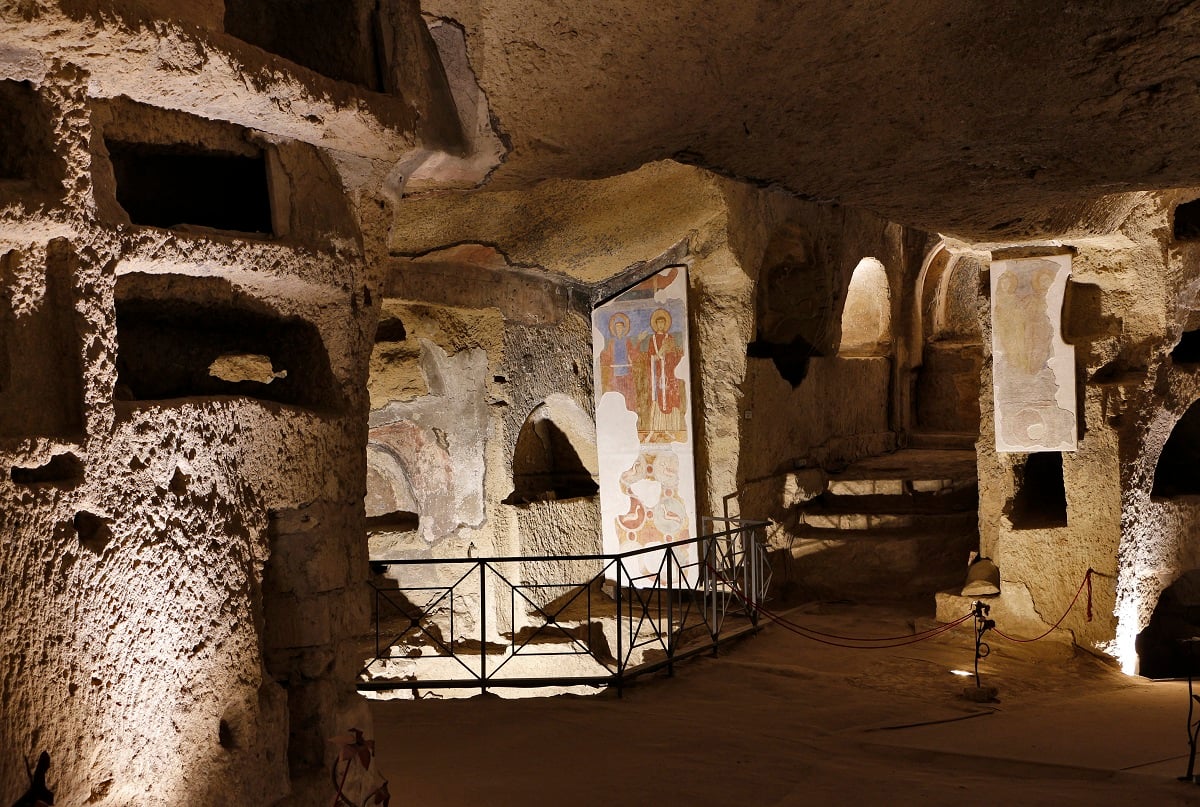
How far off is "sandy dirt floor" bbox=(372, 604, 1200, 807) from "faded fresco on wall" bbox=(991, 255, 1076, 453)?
5.43 ft

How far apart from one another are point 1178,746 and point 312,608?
15.0ft

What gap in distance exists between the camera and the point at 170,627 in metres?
2.81

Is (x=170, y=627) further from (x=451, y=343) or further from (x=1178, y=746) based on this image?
(x=451, y=343)

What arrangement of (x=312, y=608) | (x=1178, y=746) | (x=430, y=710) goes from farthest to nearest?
(x=430, y=710) → (x=1178, y=746) → (x=312, y=608)

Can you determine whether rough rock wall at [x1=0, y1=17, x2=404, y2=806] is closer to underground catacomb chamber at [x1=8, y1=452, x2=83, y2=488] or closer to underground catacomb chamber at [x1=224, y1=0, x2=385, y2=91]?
underground catacomb chamber at [x1=8, y1=452, x2=83, y2=488]

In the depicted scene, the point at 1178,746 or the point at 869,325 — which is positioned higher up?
the point at 869,325

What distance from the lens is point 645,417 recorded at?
29.1 ft

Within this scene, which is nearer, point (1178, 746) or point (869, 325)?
point (1178, 746)

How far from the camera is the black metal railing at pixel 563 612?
25.9ft

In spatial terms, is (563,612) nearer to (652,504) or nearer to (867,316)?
(652,504)

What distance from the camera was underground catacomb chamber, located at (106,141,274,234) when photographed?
313cm

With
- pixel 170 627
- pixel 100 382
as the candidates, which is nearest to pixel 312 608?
pixel 170 627

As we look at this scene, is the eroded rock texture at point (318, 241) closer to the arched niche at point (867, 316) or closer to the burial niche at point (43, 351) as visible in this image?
the burial niche at point (43, 351)

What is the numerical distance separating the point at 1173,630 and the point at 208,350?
25.1 feet
